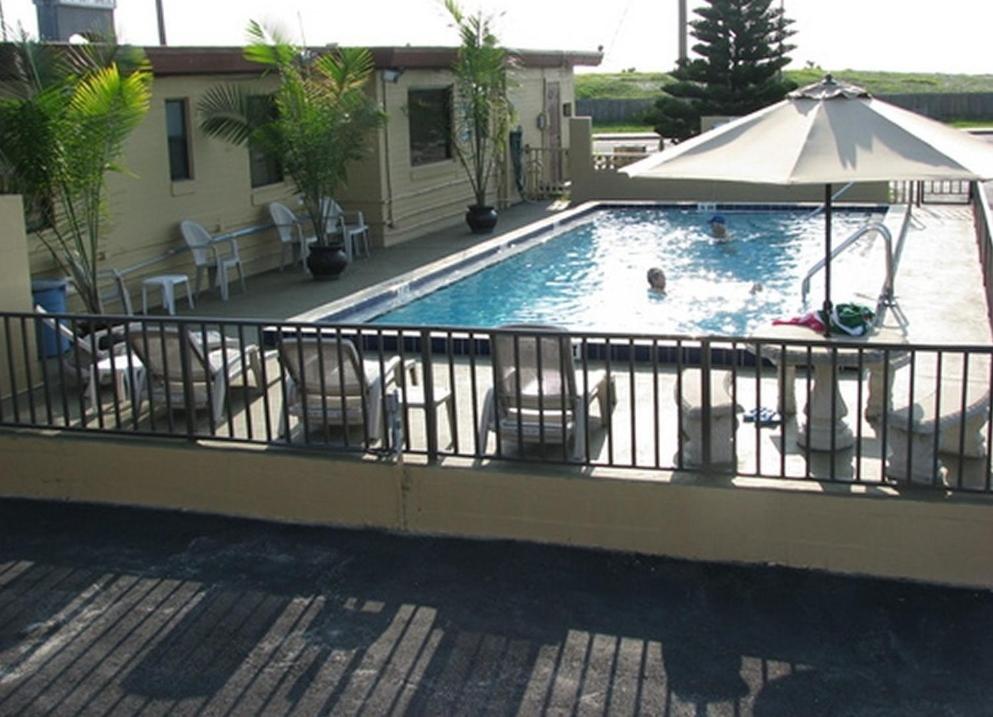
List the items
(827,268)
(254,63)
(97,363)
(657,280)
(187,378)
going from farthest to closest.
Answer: (254,63) < (657,280) < (97,363) < (827,268) < (187,378)

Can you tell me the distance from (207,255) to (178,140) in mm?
1301

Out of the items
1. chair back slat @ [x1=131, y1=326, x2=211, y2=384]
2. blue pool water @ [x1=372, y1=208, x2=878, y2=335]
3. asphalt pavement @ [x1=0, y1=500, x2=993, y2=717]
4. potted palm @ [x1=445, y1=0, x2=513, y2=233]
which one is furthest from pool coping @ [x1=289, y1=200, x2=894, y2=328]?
asphalt pavement @ [x1=0, y1=500, x2=993, y2=717]

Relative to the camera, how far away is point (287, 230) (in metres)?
15.3

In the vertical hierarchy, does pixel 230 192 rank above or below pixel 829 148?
below

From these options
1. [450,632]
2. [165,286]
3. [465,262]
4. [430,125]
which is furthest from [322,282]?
[450,632]

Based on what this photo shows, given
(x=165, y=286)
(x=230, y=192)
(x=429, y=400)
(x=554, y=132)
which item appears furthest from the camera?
(x=554, y=132)

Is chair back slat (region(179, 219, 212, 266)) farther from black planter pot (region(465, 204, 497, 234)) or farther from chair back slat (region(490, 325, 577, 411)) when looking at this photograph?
chair back slat (region(490, 325, 577, 411))

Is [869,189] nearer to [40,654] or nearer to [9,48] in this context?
[9,48]

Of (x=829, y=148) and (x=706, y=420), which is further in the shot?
(x=829, y=148)

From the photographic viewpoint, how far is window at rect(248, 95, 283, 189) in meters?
14.6

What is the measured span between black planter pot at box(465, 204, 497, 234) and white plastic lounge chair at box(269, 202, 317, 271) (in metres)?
3.26

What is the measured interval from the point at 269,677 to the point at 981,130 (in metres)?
39.6

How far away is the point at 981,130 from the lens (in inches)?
1577

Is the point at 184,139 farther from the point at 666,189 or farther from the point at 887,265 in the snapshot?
the point at 666,189
